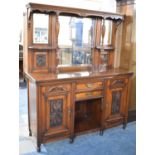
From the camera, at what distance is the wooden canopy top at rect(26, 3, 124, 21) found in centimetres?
Result: 224

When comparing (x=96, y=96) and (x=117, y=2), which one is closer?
(x=96, y=96)

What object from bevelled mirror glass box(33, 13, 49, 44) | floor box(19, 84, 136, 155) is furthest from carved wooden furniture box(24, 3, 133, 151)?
floor box(19, 84, 136, 155)

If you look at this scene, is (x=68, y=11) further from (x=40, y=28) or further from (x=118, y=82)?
(x=118, y=82)

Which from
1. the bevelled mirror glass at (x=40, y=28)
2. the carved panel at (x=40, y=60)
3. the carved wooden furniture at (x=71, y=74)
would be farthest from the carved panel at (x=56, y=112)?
the bevelled mirror glass at (x=40, y=28)

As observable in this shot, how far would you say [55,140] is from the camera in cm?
237

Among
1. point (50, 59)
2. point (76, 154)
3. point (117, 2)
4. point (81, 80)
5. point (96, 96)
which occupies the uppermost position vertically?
point (117, 2)

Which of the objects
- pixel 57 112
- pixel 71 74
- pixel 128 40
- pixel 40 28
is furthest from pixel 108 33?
pixel 57 112

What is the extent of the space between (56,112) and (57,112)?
13 millimetres

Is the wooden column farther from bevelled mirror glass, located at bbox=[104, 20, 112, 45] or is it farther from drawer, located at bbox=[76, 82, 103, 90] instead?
drawer, located at bbox=[76, 82, 103, 90]

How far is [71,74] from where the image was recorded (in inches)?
97.7

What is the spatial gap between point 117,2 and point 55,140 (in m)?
2.28
